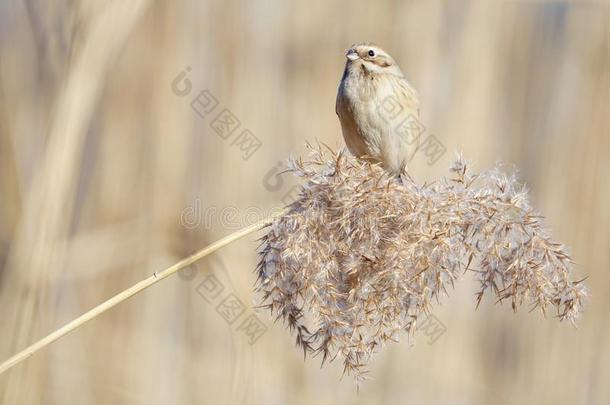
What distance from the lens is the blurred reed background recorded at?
203 cm

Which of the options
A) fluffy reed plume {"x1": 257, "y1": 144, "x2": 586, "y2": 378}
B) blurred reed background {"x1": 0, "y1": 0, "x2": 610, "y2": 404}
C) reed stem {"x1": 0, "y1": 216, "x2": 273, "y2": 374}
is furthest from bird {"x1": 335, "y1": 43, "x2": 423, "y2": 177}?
reed stem {"x1": 0, "y1": 216, "x2": 273, "y2": 374}

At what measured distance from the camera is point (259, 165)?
85.5 inches

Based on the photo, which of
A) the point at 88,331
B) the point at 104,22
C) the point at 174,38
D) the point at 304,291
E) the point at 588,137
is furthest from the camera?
the point at 588,137

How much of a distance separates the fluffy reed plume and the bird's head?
655 mm

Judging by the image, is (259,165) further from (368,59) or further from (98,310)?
(98,310)

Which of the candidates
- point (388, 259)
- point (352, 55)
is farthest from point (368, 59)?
point (388, 259)

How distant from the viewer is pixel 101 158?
208 centimetres

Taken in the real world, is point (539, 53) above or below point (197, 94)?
below

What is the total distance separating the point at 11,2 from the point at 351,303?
1286 millimetres

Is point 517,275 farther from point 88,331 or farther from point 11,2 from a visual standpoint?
point 11,2

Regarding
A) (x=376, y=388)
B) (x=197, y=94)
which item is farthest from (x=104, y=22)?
(x=376, y=388)

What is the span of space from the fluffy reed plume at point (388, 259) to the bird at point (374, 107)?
0.63 metres

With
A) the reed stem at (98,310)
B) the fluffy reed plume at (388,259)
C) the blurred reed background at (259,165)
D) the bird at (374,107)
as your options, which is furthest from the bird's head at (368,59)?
the reed stem at (98,310)

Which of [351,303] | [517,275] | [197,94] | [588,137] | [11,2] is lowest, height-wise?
[517,275]
